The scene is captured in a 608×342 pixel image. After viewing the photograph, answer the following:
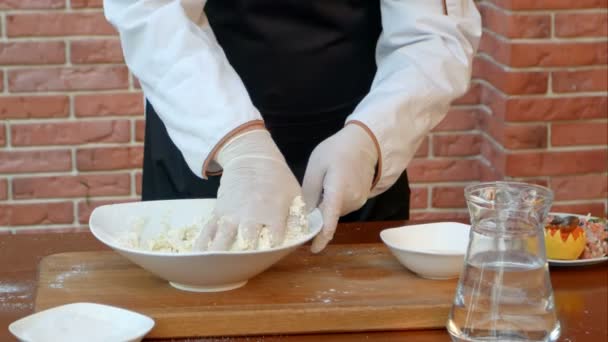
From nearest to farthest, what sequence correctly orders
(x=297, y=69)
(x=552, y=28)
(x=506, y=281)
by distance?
(x=506, y=281)
(x=297, y=69)
(x=552, y=28)

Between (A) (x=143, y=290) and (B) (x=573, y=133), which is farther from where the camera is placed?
(B) (x=573, y=133)

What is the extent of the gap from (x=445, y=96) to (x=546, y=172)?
111 cm

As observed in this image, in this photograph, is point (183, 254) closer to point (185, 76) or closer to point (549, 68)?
point (185, 76)

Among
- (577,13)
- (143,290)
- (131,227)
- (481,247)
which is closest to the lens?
(481,247)

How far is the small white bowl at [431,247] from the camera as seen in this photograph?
1.27 m

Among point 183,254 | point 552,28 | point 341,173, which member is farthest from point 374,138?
point 552,28

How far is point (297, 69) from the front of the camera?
168cm

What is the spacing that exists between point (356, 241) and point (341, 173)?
144 mm

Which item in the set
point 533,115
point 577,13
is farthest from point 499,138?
point 577,13

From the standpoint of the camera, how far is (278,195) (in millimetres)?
1308

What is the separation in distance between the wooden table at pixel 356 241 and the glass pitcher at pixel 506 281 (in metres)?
0.11

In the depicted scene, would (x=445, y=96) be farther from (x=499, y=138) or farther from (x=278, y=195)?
(x=499, y=138)

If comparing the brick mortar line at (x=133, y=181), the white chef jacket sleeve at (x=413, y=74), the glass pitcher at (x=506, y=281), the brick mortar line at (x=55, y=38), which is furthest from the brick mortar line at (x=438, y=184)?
the glass pitcher at (x=506, y=281)

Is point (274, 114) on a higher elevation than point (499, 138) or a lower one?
higher
